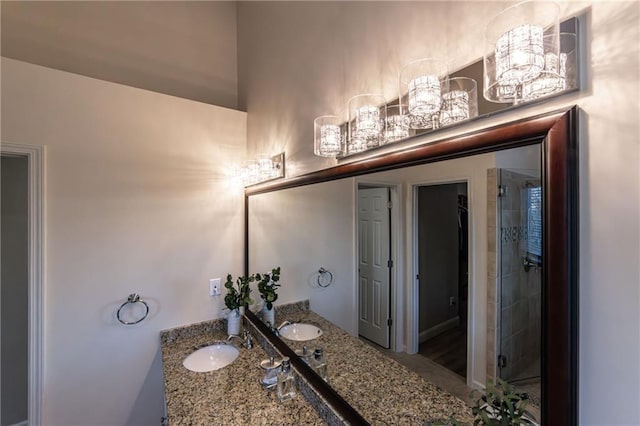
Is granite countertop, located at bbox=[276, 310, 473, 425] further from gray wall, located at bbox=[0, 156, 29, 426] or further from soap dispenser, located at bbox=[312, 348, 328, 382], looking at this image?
gray wall, located at bbox=[0, 156, 29, 426]

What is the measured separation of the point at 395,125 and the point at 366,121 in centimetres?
12

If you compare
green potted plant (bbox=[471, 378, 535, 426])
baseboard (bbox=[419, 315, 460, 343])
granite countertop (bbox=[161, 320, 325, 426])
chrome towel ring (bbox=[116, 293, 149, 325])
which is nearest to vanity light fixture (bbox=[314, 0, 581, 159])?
baseboard (bbox=[419, 315, 460, 343])

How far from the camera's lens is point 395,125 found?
990 mm

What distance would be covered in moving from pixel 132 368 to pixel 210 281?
73 cm

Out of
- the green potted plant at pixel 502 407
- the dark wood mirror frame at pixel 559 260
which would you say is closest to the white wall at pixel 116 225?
the green potted plant at pixel 502 407

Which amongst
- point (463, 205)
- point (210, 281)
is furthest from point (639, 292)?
point (210, 281)

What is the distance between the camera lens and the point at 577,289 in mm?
575

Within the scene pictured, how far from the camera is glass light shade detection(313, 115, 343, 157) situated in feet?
4.04

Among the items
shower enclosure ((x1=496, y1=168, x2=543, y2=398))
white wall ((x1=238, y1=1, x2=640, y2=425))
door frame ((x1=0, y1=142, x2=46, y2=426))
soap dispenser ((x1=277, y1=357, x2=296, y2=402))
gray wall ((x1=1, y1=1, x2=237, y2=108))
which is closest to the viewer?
white wall ((x1=238, y1=1, x2=640, y2=425))

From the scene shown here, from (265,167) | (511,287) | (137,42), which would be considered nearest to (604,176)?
(511,287)

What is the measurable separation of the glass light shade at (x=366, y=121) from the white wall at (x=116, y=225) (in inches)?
57.1

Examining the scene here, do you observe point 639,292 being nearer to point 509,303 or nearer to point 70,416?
point 509,303

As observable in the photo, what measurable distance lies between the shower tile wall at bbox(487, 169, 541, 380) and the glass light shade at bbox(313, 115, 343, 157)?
0.66 meters

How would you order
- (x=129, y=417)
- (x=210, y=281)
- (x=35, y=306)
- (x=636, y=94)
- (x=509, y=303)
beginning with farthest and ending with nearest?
1. (x=210, y=281)
2. (x=129, y=417)
3. (x=35, y=306)
4. (x=509, y=303)
5. (x=636, y=94)
